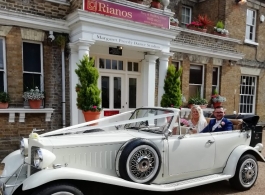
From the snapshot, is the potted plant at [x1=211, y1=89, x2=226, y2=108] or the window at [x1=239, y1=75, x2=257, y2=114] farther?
the window at [x1=239, y1=75, x2=257, y2=114]

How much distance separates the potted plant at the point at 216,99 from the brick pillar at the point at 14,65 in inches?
298

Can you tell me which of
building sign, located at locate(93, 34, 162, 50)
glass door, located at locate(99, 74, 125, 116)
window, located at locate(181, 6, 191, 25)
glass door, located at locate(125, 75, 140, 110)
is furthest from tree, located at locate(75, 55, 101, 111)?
window, located at locate(181, 6, 191, 25)

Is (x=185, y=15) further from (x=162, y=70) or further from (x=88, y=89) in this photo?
(x=88, y=89)

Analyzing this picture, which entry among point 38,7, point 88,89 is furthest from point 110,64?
point 38,7

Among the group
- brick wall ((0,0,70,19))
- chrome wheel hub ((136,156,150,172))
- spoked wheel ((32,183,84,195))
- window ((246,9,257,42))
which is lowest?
spoked wheel ((32,183,84,195))

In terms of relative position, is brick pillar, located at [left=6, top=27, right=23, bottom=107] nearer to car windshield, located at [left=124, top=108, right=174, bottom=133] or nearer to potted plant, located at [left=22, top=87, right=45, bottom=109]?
potted plant, located at [left=22, top=87, right=45, bottom=109]

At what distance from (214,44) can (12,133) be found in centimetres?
841

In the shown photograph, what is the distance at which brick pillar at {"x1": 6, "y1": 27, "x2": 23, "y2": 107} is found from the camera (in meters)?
6.16

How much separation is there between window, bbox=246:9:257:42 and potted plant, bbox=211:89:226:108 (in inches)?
157

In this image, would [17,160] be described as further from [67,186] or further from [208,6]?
[208,6]

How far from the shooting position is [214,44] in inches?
393

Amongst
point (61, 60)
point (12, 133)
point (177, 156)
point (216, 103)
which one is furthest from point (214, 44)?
point (12, 133)

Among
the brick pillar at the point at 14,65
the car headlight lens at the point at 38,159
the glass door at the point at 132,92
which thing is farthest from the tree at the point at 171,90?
the car headlight lens at the point at 38,159

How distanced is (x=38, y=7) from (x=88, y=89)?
2.77 m
